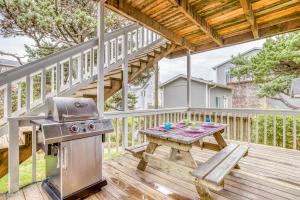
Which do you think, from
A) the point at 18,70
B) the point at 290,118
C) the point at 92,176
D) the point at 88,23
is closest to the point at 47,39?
the point at 88,23

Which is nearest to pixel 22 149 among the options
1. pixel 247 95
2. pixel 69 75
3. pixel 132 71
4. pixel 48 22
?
pixel 69 75

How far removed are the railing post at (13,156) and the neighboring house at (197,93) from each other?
32.6 ft

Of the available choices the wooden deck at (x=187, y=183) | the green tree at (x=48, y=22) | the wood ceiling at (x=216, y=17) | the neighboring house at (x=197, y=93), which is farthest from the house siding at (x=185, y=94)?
the wooden deck at (x=187, y=183)

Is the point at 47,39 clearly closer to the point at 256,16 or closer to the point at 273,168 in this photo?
the point at 256,16

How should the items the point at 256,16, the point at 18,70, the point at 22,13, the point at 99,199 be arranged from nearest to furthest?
the point at 99,199
the point at 18,70
the point at 256,16
the point at 22,13

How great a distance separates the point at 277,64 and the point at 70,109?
851cm

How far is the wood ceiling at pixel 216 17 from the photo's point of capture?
3018 mm

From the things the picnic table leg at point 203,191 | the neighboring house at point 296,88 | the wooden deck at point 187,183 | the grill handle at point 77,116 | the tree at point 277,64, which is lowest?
the wooden deck at point 187,183

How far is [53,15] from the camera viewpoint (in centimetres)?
524

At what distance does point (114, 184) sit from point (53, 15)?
529 cm

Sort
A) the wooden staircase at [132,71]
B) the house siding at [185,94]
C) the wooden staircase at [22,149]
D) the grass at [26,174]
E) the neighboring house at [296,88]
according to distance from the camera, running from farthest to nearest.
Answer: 1. the house siding at [185,94]
2. the neighboring house at [296,88]
3. the grass at [26,174]
4. the wooden staircase at [132,71]
5. the wooden staircase at [22,149]

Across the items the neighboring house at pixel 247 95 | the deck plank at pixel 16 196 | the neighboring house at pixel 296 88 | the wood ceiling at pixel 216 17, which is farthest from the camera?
the neighboring house at pixel 247 95

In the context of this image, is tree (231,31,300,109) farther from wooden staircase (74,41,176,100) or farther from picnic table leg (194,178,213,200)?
picnic table leg (194,178,213,200)

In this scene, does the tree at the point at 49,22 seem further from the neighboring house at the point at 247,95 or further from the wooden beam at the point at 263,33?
the neighboring house at the point at 247,95
